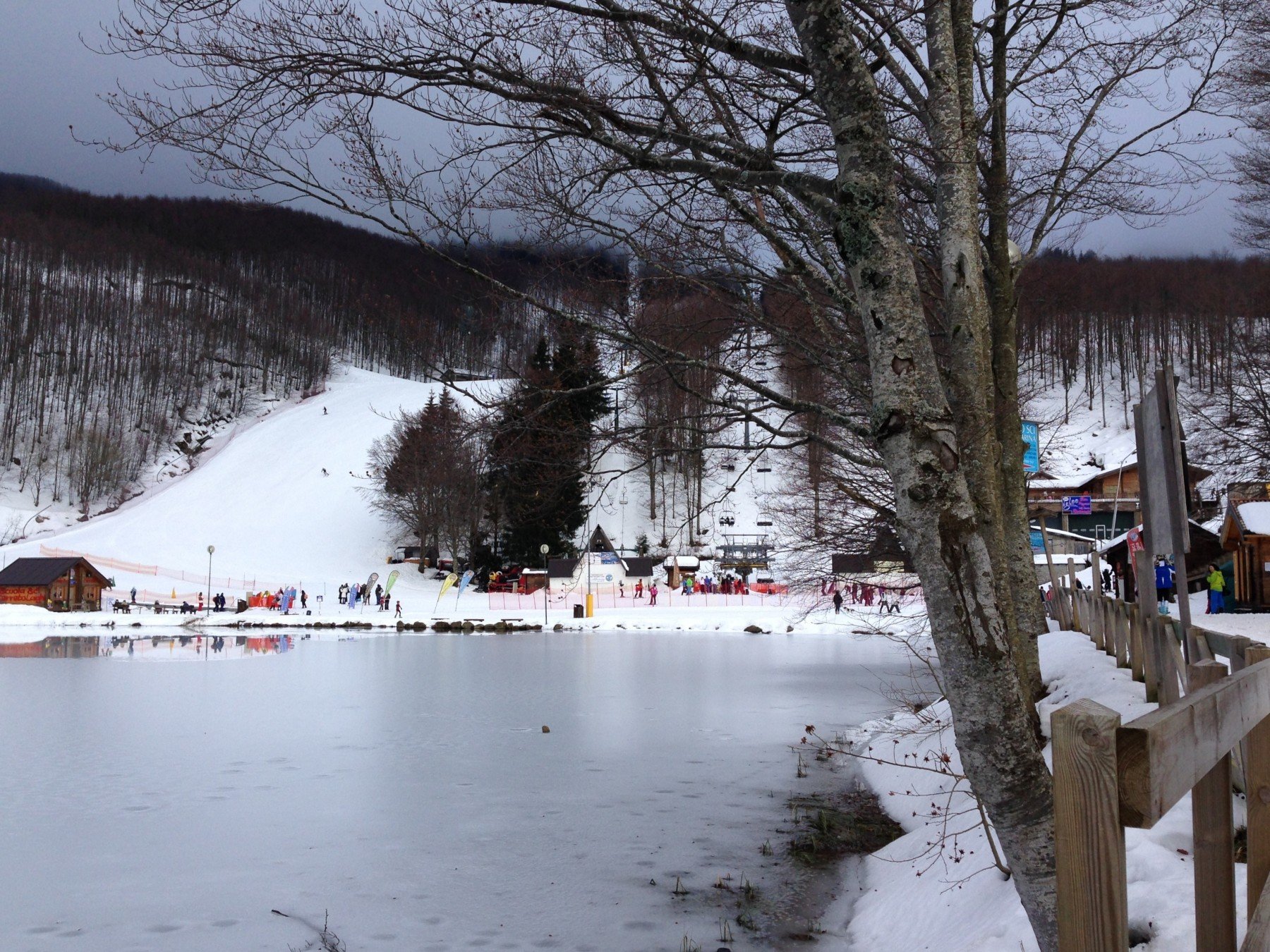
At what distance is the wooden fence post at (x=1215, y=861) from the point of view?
232 cm

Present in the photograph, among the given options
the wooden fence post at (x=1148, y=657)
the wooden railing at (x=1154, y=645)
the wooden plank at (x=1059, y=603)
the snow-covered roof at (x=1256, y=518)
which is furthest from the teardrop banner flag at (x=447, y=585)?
the wooden fence post at (x=1148, y=657)

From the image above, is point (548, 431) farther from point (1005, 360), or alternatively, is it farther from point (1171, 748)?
point (1171, 748)

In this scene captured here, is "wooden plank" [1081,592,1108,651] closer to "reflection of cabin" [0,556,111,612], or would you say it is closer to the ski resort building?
the ski resort building

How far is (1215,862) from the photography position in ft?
7.95

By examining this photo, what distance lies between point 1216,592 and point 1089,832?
1098 inches

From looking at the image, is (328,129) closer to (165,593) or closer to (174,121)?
(174,121)

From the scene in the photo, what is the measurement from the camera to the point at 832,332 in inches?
324

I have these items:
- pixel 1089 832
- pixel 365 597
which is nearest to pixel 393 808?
pixel 1089 832

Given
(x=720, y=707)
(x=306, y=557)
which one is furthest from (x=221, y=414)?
(x=720, y=707)

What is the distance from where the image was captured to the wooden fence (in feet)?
4.85

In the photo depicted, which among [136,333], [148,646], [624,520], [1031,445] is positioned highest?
[136,333]

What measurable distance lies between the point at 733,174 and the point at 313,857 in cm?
722

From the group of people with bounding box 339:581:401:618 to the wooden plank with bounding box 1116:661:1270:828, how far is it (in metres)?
49.6

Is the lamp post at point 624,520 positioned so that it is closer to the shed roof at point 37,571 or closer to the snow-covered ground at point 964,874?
the shed roof at point 37,571
